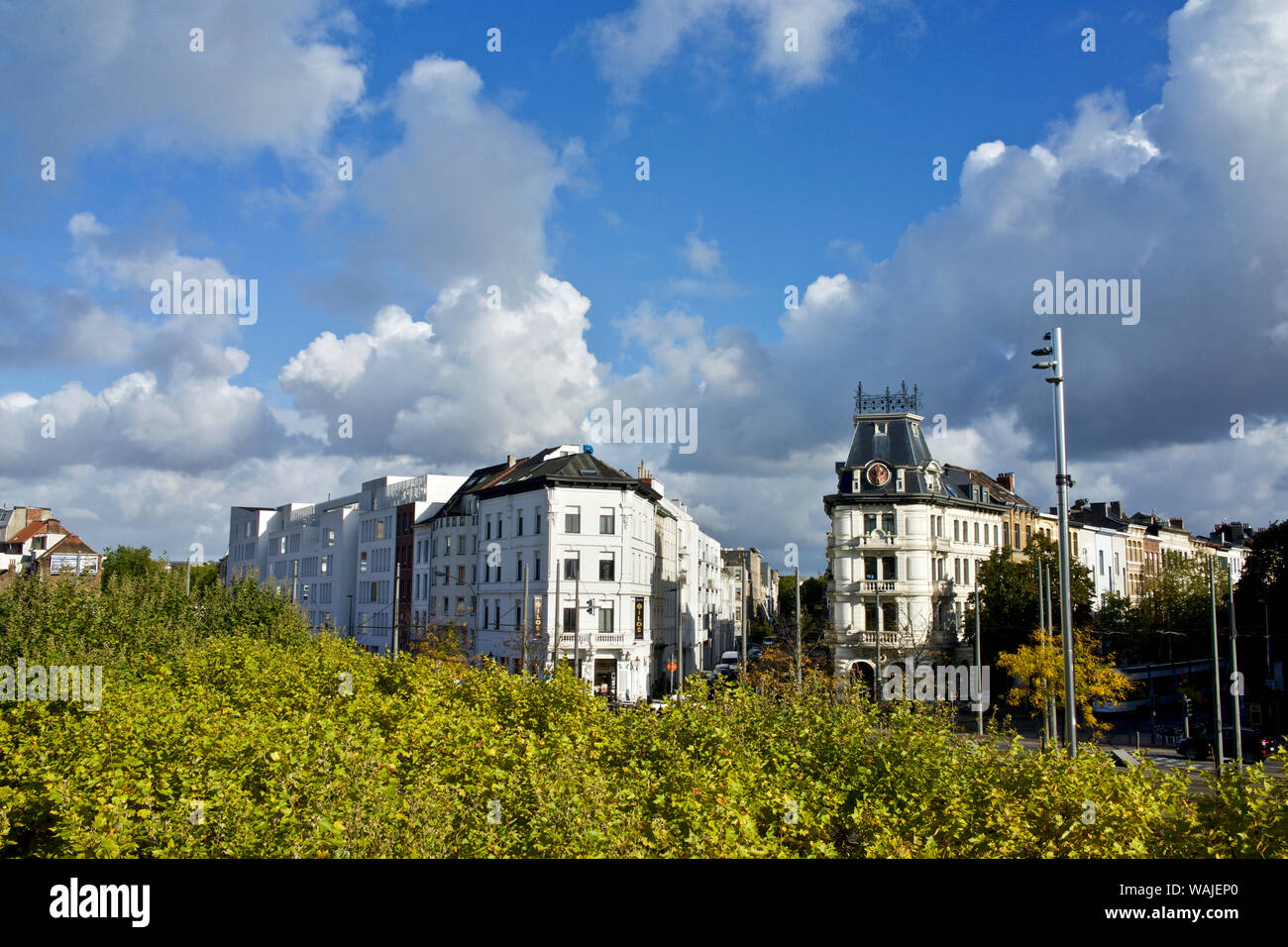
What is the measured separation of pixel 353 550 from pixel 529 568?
3949cm

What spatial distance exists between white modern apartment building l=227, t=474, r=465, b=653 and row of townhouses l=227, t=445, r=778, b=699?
203mm

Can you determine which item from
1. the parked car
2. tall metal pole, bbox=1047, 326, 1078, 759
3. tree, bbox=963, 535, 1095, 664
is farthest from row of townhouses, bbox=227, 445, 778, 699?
tall metal pole, bbox=1047, 326, 1078, 759

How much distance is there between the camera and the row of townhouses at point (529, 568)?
61281 millimetres

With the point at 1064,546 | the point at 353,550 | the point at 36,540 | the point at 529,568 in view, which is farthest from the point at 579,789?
the point at 36,540

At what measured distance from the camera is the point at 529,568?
63531 millimetres

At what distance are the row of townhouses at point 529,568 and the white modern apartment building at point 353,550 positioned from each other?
0.67 feet

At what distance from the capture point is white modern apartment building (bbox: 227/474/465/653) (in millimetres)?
84750

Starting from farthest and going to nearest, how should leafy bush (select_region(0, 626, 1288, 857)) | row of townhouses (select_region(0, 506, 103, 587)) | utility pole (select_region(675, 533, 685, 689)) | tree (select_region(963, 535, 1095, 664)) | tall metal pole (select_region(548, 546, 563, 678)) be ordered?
row of townhouses (select_region(0, 506, 103, 587)) < utility pole (select_region(675, 533, 685, 689)) < tree (select_region(963, 535, 1095, 664)) < tall metal pole (select_region(548, 546, 563, 678)) < leafy bush (select_region(0, 626, 1288, 857))

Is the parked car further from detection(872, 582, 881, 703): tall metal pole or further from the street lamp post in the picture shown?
the street lamp post

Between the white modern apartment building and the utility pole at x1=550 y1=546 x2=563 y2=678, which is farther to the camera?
the white modern apartment building

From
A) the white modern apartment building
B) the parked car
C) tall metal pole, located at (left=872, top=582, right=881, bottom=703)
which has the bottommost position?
the parked car
